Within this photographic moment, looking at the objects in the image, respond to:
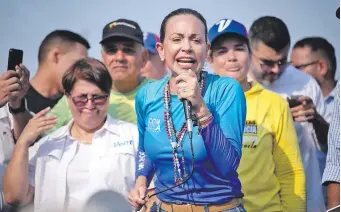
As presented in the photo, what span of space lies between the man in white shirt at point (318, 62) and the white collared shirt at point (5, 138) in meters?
2.18

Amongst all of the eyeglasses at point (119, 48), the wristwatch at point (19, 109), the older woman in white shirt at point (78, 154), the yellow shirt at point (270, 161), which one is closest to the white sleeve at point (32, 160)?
the older woman in white shirt at point (78, 154)

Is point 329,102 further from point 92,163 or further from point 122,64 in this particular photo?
point 92,163

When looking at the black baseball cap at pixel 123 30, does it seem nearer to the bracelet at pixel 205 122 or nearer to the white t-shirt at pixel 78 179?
the white t-shirt at pixel 78 179

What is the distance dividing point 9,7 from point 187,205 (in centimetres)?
211

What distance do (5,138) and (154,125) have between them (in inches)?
57.4

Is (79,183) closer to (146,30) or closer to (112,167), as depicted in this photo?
(112,167)

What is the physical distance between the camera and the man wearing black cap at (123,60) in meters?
4.07

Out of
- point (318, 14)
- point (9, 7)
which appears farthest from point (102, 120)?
point (318, 14)

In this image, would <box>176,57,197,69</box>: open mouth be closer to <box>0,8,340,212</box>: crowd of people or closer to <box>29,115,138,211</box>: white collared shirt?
<box>0,8,340,212</box>: crowd of people

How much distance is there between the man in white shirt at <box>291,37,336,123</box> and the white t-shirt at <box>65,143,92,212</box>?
1.92m

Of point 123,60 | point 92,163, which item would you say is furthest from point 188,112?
point 123,60

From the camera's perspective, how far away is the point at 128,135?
373cm

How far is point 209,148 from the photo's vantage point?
241cm

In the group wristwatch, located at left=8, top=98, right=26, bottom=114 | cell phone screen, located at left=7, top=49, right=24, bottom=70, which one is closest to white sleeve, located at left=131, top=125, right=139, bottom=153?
wristwatch, located at left=8, top=98, right=26, bottom=114
